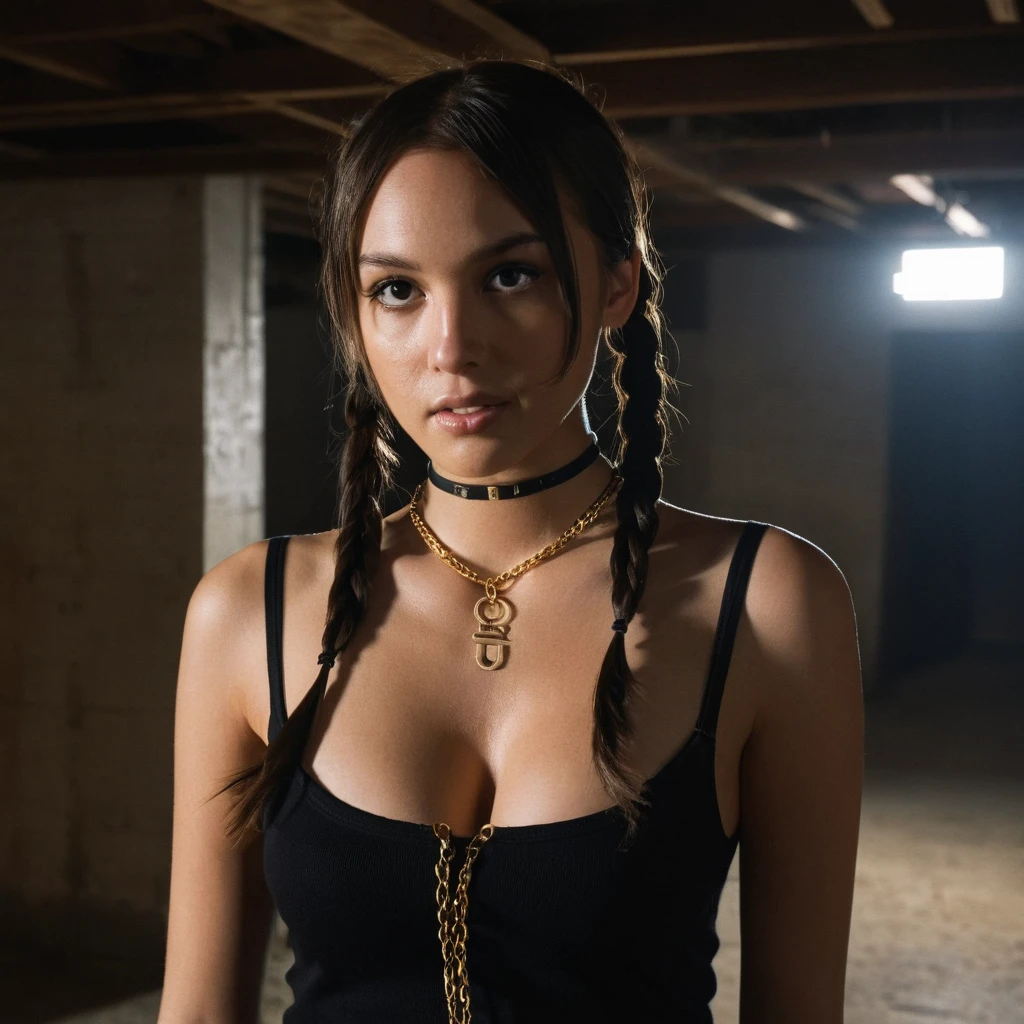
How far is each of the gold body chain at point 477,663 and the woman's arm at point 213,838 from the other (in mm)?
209

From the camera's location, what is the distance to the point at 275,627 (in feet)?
4.29

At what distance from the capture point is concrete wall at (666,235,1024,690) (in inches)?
338

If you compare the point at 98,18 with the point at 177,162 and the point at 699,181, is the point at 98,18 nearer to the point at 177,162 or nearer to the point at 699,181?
the point at 177,162

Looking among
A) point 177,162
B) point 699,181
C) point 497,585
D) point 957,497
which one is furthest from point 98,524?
point 957,497

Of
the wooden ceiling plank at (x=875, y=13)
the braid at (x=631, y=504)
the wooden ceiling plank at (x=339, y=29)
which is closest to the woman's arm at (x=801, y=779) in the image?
the braid at (x=631, y=504)

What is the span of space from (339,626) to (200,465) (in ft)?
11.0

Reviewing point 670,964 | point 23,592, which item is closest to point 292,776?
point 670,964

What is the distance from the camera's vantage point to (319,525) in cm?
1048

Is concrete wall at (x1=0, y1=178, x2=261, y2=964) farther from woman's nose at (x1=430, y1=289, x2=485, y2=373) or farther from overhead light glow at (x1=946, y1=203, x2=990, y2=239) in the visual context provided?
overhead light glow at (x1=946, y1=203, x2=990, y2=239)

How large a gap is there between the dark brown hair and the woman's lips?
0.07 meters

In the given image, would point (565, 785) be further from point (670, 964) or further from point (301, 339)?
point (301, 339)

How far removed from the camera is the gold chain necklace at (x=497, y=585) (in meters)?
1.24

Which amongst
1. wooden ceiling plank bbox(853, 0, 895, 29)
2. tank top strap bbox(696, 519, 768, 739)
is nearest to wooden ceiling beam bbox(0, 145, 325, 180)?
wooden ceiling plank bbox(853, 0, 895, 29)

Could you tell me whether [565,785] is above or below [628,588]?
below
